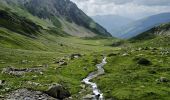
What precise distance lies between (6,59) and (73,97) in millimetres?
64579

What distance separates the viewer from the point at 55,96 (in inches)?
2498

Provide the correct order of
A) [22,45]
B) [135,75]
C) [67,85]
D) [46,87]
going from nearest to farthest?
[46,87]
[67,85]
[135,75]
[22,45]

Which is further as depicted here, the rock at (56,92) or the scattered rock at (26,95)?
the rock at (56,92)

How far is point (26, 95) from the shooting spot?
61.1m

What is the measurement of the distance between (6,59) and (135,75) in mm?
55308

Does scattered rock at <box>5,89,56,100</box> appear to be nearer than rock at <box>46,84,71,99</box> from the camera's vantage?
Yes

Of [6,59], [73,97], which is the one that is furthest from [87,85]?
[6,59]

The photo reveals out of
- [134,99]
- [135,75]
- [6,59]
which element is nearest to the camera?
[134,99]

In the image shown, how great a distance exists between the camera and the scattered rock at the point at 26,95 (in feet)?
195

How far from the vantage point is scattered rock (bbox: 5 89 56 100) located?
59528 mm

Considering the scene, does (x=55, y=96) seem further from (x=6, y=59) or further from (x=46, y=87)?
(x=6, y=59)

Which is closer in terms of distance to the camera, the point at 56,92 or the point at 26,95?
the point at 26,95

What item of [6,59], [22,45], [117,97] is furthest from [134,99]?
[22,45]

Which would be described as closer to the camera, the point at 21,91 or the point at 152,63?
the point at 21,91
